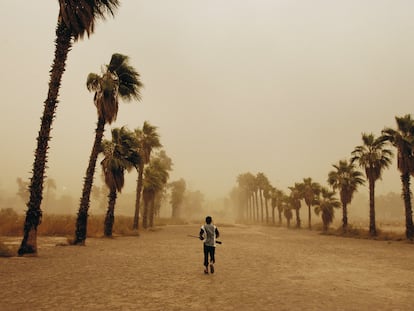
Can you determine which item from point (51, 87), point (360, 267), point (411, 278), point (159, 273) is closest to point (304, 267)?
point (360, 267)

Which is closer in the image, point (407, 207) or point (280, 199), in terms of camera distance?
point (407, 207)

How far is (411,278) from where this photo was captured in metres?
9.96

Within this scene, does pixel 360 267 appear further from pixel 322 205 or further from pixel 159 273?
pixel 322 205

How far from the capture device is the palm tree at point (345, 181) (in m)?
36.9

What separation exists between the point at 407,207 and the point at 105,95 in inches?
1063

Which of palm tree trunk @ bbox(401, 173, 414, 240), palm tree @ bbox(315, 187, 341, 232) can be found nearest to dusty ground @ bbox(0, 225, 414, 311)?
palm tree trunk @ bbox(401, 173, 414, 240)

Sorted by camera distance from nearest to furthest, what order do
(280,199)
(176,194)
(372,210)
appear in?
1. (372,210)
2. (280,199)
3. (176,194)

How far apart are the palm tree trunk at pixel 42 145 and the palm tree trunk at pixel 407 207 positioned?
28.7m

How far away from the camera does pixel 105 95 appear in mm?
19219

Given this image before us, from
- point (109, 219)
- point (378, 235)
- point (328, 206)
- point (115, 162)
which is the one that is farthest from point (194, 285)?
point (328, 206)

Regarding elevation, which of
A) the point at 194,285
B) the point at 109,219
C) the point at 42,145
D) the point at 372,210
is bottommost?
the point at 194,285

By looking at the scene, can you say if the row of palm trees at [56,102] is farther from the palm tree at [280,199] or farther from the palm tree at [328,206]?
the palm tree at [280,199]

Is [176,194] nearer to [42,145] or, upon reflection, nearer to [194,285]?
[42,145]

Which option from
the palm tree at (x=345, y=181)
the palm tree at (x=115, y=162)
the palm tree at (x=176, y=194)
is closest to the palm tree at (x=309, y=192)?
the palm tree at (x=345, y=181)
